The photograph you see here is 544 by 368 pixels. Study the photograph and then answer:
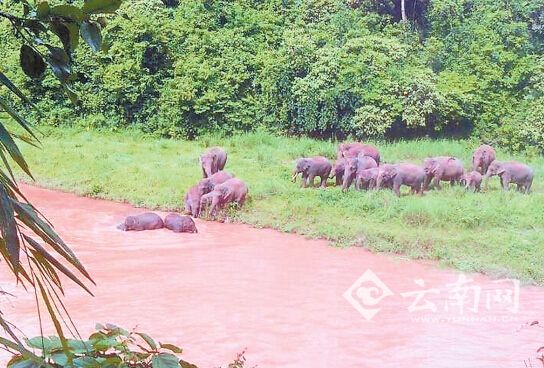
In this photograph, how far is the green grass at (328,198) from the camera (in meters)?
4.86

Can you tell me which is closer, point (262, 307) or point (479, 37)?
point (262, 307)

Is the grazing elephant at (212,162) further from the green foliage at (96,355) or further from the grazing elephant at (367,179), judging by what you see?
the green foliage at (96,355)

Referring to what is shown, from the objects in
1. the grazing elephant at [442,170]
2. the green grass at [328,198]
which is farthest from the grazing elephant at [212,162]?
the grazing elephant at [442,170]

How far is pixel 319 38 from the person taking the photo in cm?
808

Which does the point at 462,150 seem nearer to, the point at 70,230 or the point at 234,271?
the point at 234,271

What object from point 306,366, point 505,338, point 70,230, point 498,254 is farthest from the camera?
point 70,230

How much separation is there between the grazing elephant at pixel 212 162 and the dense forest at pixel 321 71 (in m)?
1.56

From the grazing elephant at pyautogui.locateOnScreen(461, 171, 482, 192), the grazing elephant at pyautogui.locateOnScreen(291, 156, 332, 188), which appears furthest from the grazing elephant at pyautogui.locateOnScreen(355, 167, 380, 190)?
the grazing elephant at pyautogui.locateOnScreen(461, 171, 482, 192)

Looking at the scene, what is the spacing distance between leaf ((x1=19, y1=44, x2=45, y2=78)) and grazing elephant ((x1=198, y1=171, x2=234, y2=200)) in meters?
5.26

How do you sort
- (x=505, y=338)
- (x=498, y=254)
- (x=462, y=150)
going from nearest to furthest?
1. (x=505, y=338)
2. (x=498, y=254)
3. (x=462, y=150)

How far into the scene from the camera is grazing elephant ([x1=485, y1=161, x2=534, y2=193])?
19.4 feet

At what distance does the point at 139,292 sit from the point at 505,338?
77.7 inches

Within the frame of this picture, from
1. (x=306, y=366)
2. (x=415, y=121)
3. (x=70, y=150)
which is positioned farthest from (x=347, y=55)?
(x=306, y=366)

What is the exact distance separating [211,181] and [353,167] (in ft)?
4.05
